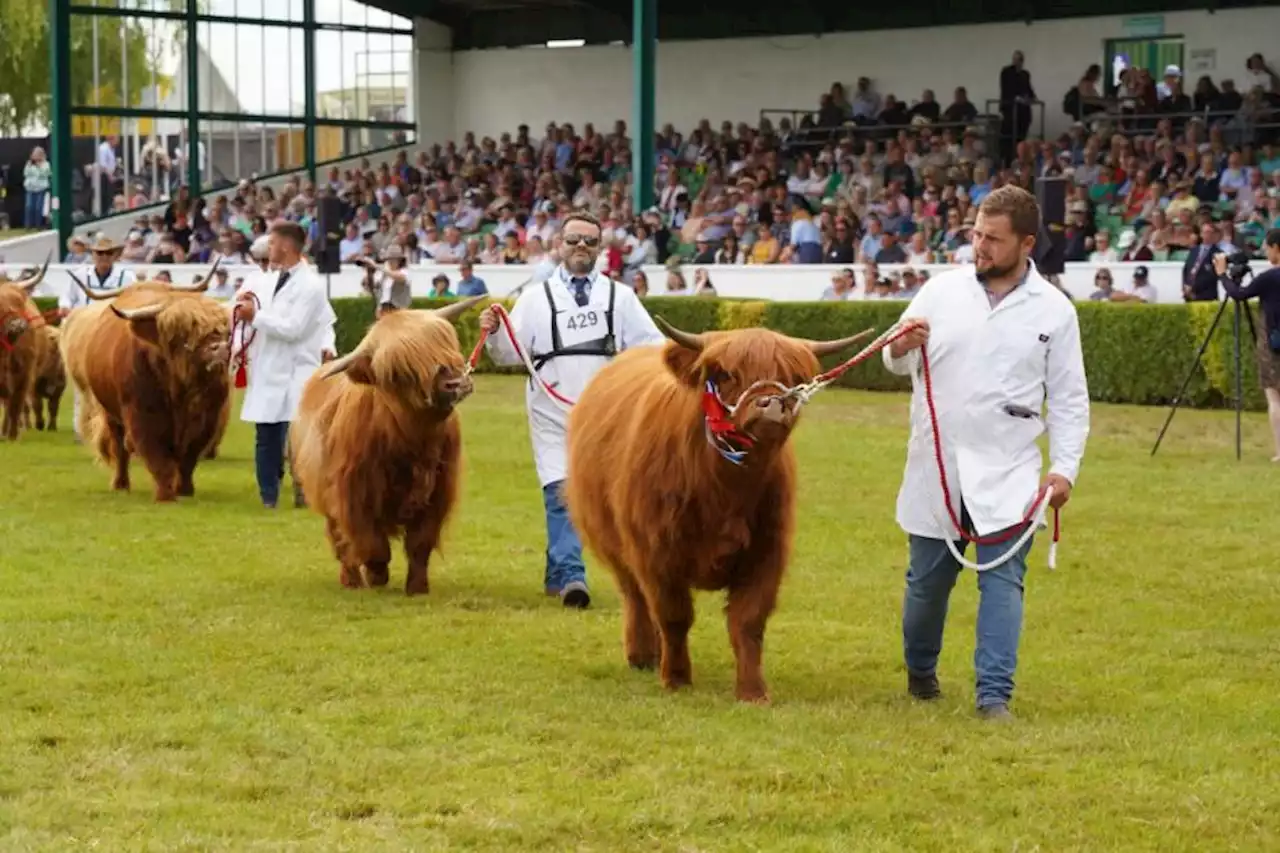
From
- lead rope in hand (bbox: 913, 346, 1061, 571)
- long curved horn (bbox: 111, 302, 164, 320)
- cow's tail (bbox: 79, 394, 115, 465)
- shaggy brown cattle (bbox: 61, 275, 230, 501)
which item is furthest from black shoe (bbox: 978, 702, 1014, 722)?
cow's tail (bbox: 79, 394, 115, 465)

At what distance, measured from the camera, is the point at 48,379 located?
2067 cm

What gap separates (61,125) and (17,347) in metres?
21.7

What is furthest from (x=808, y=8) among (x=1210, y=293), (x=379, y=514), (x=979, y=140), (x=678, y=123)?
(x=379, y=514)

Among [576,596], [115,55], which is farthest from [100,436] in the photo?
[115,55]

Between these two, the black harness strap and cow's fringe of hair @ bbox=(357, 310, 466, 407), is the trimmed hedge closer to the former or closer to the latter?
the black harness strap

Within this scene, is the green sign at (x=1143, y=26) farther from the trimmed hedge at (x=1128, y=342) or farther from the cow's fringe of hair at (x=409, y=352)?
the cow's fringe of hair at (x=409, y=352)

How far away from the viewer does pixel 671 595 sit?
7719mm

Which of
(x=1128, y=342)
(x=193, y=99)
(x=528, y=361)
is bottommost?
(x=1128, y=342)

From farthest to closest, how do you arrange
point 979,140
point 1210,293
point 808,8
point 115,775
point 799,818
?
point 808,8, point 979,140, point 1210,293, point 115,775, point 799,818

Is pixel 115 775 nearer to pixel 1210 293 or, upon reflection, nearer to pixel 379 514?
pixel 379 514

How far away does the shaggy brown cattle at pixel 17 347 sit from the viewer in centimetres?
1833

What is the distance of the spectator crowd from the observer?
89.2 ft

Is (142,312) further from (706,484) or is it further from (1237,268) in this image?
(1237,268)

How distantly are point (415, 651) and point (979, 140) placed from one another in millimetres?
24704
